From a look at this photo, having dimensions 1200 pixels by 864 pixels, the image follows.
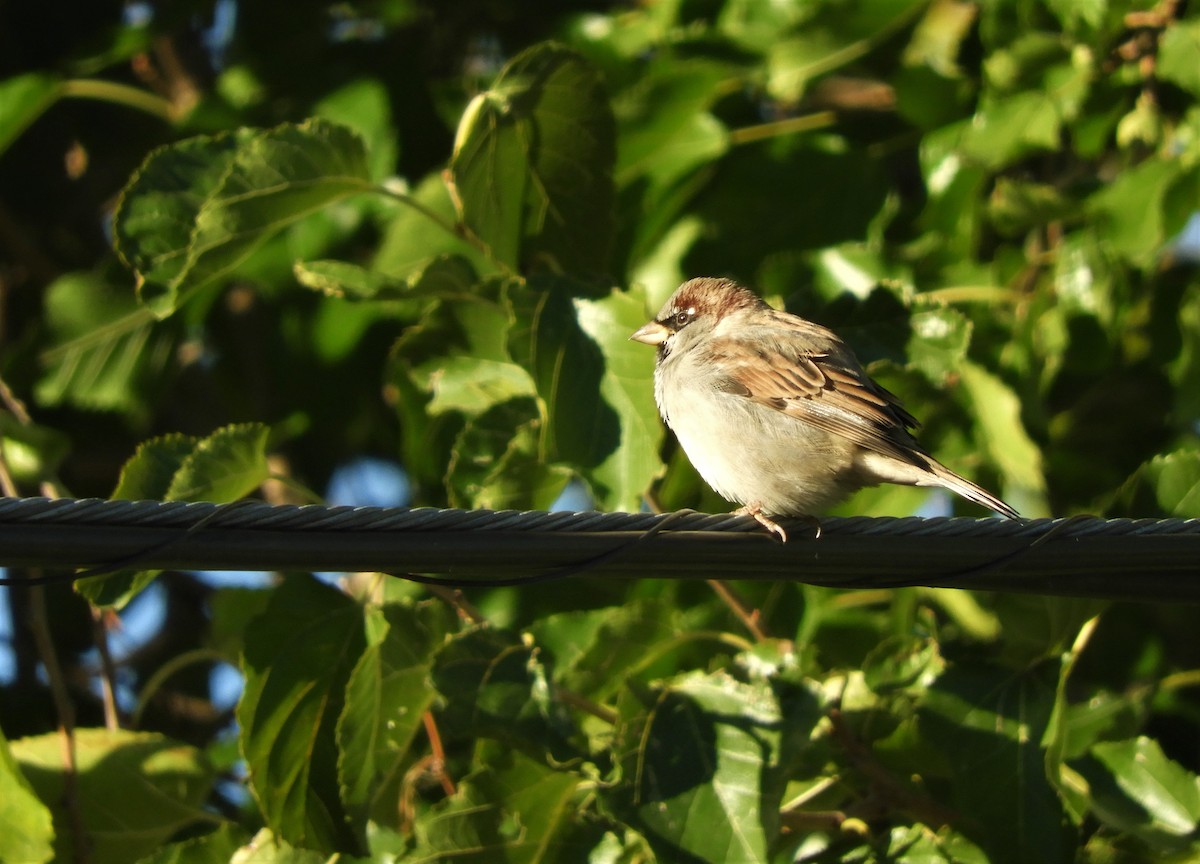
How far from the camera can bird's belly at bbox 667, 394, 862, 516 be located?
3.54 meters

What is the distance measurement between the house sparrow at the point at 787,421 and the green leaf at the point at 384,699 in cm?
89

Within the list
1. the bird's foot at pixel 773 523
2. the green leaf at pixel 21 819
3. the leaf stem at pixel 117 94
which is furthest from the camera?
the leaf stem at pixel 117 94

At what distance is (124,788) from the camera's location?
3.43 metres

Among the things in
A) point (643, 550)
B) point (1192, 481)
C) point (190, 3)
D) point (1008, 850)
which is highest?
point (190, 3)

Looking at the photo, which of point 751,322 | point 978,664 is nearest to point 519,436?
point 751,322

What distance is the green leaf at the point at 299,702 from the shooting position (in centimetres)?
312

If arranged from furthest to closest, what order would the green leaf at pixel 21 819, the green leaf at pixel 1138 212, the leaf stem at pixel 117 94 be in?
the leaf stem at pixel 117 94 < the green leaf at pixel 1138 212 < the green leaf at pixel 21 819

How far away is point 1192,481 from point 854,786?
1.10m

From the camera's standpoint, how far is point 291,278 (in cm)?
456

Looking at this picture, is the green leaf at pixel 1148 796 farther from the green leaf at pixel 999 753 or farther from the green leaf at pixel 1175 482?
the green leaf at pixel 1175 482

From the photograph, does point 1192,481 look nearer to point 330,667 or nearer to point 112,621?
point 330,667

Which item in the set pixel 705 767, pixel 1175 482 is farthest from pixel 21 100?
pixel 1175 482

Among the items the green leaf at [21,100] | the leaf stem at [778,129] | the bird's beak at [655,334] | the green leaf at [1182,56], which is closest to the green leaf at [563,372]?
the bird's beak at [655,334]

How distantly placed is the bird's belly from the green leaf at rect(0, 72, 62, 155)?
8.10 feet
